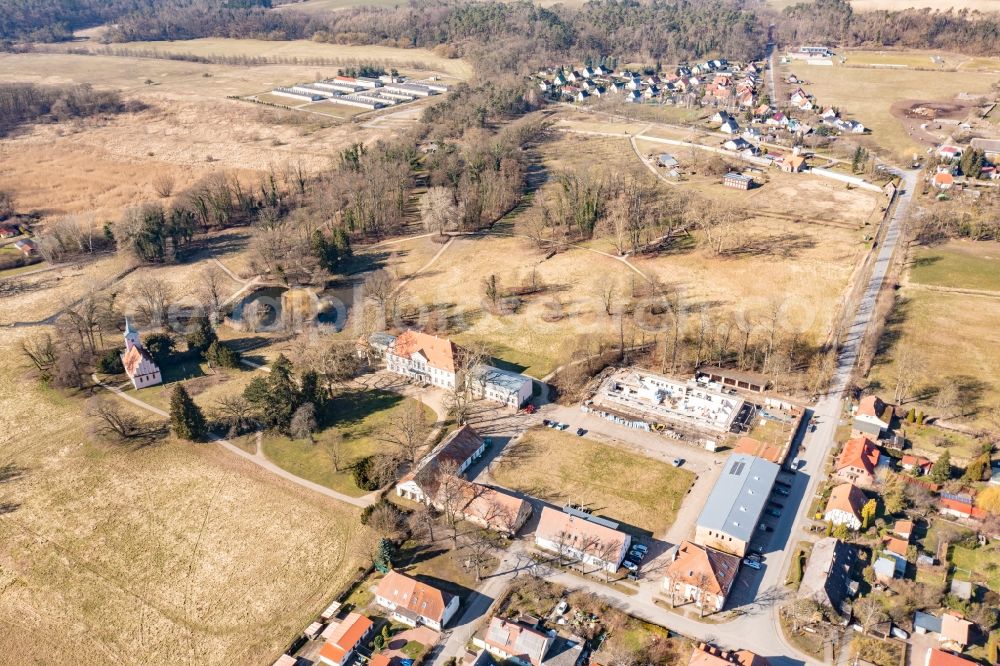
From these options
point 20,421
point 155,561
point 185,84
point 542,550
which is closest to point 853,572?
point 542,550

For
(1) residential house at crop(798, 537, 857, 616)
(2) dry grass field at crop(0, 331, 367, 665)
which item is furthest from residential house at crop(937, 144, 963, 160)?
(2) dry grass field at crop(0, 331, 367, 665)

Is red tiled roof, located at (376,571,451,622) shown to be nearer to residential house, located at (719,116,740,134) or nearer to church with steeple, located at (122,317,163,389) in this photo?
church with steeple, located at (122,317,163,389)

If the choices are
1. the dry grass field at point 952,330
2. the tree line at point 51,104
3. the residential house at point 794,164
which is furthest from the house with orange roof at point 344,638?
the tree line at point 51,104

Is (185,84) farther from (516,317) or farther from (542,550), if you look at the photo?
(542,550)

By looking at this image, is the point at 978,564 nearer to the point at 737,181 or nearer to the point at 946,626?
the point at 946,626

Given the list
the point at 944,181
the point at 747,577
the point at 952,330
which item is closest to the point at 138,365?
the point at 747,577

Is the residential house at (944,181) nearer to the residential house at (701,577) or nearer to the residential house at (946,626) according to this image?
the residential house at (946,626)

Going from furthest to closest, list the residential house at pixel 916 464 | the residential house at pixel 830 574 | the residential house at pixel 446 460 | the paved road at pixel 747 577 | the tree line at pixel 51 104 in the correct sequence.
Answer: the tree line at pixel 51 104 < the residential house at pixel 916 464 < the residential house at pixel 446 460 < the residential house at pixel 830 574 < the paved road at pixel 747 577
